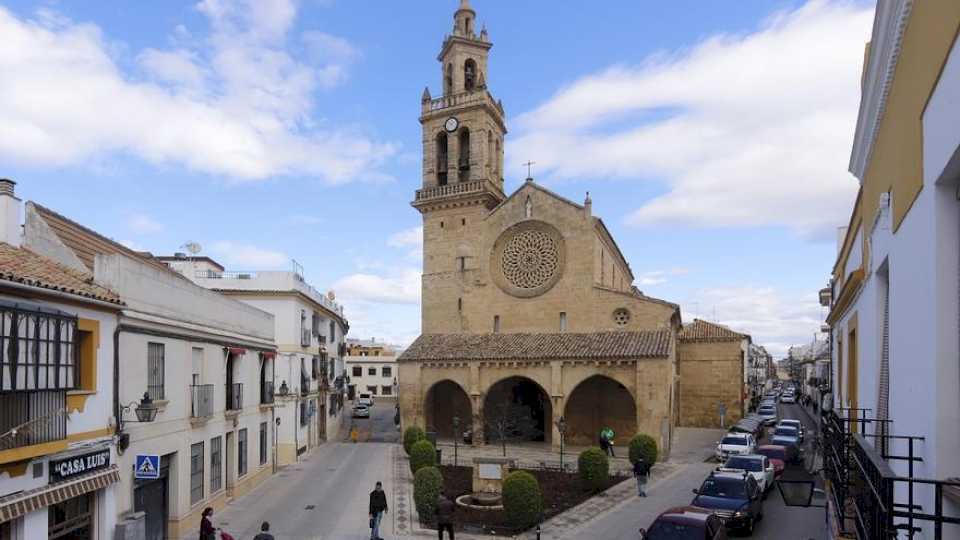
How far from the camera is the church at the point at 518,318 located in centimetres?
3216

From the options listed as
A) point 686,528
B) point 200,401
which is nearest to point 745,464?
point 686,528

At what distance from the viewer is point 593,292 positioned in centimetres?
3512

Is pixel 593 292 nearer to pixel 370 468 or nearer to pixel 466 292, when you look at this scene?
pixel 466 292

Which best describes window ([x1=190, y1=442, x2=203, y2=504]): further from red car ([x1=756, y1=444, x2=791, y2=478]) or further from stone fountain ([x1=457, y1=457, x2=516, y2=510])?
red car ([x1=756, y1=444, x2=791, y2=478])

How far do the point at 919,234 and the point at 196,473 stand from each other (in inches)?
665

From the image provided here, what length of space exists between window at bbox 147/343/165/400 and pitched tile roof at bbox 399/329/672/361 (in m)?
20.1

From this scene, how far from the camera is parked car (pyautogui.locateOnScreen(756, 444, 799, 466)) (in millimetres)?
25219

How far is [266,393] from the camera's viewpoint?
80.2 ft

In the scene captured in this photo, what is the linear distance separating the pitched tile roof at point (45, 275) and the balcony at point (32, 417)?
5.17 feet

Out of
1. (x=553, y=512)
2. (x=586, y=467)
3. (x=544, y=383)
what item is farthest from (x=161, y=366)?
(x=544, y=383)

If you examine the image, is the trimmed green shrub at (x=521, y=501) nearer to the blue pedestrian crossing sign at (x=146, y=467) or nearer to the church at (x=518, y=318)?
the blue pedestrian crossing sign at (x=146, y=467)

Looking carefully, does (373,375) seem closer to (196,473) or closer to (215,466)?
(215,466)

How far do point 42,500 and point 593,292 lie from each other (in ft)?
91.1

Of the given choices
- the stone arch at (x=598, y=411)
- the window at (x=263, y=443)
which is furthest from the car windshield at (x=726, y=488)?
the stone arch at (x=598, y=411)
